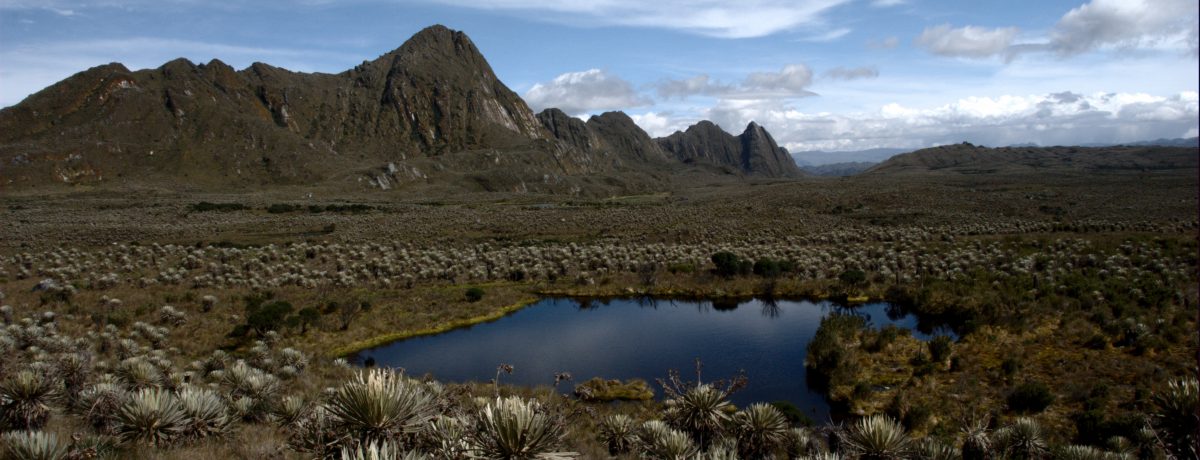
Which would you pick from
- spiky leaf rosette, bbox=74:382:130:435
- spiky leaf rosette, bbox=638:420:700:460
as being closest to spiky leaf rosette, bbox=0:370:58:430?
spiky leaf rosette, bbox=74:382:130:435

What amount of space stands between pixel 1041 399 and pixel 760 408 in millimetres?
9152

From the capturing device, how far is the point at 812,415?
52.1 feet

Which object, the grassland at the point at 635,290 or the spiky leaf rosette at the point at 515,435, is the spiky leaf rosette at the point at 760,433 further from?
the spiky leaf rosette at the point at 515,435

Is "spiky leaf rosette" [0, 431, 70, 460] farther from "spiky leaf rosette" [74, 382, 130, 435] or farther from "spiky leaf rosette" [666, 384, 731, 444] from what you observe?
"spiky leaf rosette" [666, 384, 731, 444]

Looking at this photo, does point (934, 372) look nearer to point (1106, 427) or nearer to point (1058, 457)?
point (1106, 427)

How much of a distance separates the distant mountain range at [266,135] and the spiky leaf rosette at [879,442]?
126 meters

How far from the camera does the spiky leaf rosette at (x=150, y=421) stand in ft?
23.7

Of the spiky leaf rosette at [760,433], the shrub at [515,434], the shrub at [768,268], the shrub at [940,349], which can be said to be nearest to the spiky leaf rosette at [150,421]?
the shrub at [515,434]

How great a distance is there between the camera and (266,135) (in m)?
140

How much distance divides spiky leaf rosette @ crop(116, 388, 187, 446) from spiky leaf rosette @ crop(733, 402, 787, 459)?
7702 millimetres

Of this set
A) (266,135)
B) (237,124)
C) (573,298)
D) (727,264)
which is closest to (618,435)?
(573,298)

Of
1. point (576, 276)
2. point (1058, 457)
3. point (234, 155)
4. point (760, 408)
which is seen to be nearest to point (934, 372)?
point (1058, 457)

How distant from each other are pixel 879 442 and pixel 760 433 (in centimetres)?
198

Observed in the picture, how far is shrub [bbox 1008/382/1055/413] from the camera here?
14.1m
